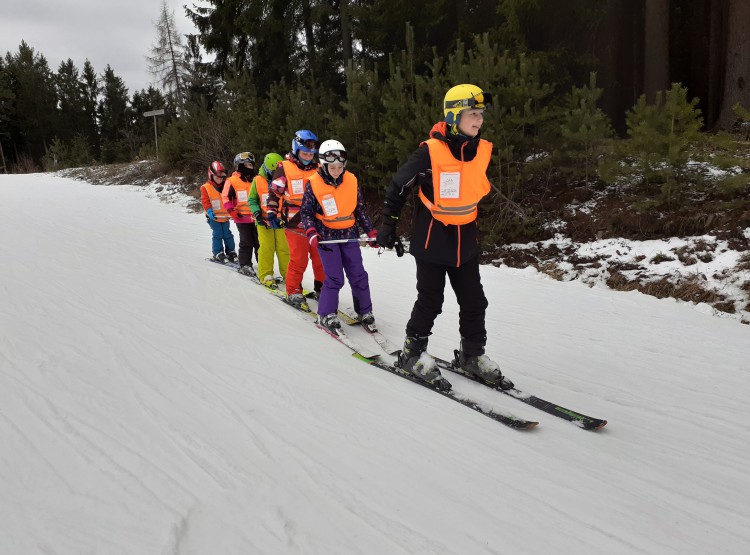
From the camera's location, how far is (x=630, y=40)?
13023 millimetres

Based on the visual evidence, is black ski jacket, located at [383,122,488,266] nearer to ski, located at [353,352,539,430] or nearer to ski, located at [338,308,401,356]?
ski, located at [353,352,539,430]

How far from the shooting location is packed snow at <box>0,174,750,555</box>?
2.23 m

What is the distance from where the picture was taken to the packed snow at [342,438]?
2.23 meters

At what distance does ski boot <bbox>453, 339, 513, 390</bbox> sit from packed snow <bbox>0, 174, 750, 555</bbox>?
11 centimetres

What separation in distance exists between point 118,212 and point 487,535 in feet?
51.6

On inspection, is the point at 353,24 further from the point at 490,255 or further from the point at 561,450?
the point at 561,450

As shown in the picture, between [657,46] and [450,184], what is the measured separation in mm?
10968

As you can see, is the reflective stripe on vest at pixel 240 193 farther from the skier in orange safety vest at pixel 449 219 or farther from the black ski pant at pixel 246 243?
the skier in orange safety vest at pixel 449 219

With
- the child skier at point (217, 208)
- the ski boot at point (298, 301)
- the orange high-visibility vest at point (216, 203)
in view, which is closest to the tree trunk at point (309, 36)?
the child skier at point (217, 208)

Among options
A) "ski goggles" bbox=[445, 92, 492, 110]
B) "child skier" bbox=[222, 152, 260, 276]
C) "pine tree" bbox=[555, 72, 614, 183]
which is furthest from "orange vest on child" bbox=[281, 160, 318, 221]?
"pine tree" bbox=[555, 72, 614, 183]

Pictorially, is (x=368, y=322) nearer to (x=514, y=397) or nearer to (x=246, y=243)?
(x=514, y=397)

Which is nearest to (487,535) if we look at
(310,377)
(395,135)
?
(310,377)

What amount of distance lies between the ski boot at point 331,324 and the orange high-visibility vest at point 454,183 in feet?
6.56

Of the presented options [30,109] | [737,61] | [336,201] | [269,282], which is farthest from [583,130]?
[30,109]
